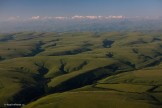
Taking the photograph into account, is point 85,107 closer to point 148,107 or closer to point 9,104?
point 148,107

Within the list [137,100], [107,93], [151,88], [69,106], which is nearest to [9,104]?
[69,106]

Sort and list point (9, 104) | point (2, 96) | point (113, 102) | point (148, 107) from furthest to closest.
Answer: point (2, 96)
point (9, 104)
point (113, 102)
point (148, 107)

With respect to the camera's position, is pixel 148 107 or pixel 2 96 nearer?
pixel 148 107

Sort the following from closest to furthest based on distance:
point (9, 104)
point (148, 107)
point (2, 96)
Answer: point (148, 107)
point (9, 104)
point (2, 96)

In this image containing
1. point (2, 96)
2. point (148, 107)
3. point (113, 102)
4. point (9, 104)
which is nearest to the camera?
point (148, 107)

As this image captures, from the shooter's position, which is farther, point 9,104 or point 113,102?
point 9,104

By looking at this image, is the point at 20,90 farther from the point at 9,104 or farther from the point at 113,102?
the point at 113,102

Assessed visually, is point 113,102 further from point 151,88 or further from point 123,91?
point 151,88

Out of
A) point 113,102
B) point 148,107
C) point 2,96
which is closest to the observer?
point 148,107

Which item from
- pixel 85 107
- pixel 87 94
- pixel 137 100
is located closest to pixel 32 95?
pixel 87 94
